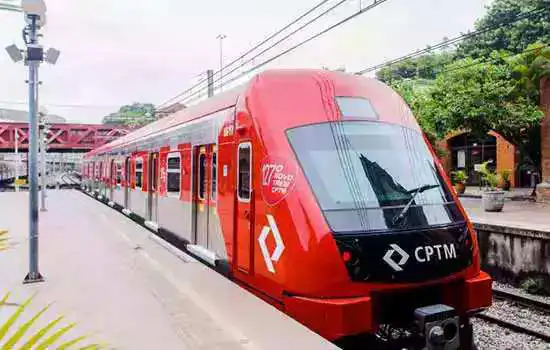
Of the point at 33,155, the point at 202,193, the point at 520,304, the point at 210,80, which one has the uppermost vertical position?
the point at 210,80

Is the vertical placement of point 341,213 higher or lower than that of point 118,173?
lower

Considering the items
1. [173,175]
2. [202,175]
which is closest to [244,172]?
[202,175]

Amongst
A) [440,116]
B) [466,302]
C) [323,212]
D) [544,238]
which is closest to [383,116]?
[323,212]

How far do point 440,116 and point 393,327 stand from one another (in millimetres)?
15665

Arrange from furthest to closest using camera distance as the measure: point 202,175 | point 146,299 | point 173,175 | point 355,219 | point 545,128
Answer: point 545,128
point 173,175
point 202,175
point 146,299
point 355,219

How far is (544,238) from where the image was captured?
29.8ft

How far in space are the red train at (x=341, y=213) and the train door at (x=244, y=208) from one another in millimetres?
22

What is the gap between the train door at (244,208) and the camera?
557 cm

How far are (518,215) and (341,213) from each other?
451 inches

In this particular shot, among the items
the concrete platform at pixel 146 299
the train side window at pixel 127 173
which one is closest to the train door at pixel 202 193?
the concrete platform at pixel 146 299

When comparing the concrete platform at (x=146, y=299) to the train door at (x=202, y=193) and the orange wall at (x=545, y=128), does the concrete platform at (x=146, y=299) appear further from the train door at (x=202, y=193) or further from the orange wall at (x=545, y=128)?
the orange wall at (x=545, y=128)

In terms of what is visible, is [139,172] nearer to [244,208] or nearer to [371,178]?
[244,208]

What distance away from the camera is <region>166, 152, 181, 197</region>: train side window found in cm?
919

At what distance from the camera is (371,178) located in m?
5.02
